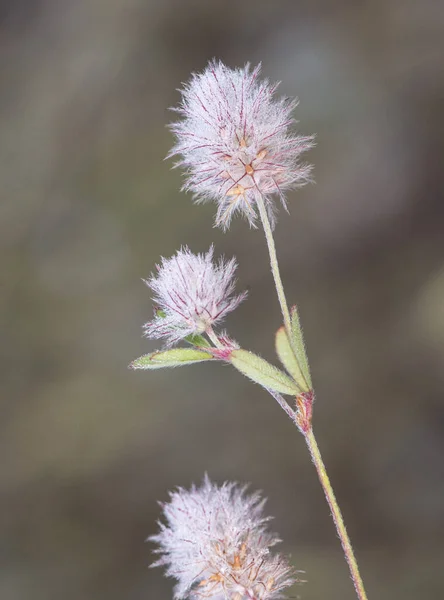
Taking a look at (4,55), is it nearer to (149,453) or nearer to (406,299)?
(149,453)

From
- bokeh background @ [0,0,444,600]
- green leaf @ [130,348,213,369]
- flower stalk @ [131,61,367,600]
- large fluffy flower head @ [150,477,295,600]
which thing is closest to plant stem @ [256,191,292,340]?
flower stalk @ [131,61,367,600]

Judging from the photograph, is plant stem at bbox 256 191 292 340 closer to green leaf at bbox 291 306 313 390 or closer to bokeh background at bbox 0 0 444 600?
green leaf at bbox 291 306 313 390

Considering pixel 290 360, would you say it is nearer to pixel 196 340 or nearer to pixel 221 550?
pixel 196 340

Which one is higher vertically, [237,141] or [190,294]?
A: [237,141]

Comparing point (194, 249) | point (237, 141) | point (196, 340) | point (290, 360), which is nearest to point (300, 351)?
point (290, 360)

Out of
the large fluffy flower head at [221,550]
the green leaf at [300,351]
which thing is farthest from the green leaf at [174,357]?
the large fluffy flower head at [221,550]

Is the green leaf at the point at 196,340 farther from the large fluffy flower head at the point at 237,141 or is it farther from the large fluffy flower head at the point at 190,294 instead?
the large fluffy flower head at the point at 237,141
